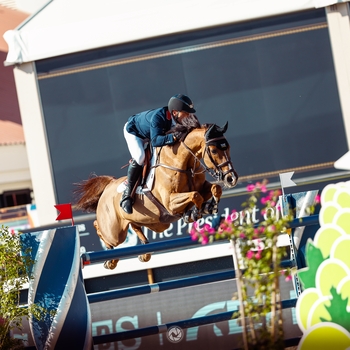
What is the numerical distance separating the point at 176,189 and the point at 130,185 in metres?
0.34

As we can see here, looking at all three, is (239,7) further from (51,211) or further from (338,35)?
(51,211)

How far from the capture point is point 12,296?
2.75 meters

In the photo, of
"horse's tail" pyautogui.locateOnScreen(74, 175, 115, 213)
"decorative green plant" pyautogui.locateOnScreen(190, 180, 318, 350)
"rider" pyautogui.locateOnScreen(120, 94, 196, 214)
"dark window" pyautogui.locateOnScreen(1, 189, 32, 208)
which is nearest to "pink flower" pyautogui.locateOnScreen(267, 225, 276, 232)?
"decorative green plant" pyautogui.locateOnScreen(190, 180, 318, 350)

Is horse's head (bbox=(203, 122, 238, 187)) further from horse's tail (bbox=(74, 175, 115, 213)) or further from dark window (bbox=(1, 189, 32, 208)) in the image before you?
dark window (bbox=(1, 189, 32, 208))

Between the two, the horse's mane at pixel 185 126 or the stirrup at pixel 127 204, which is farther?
the stirrup at pixel 127 204

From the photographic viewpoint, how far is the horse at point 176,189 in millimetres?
3842

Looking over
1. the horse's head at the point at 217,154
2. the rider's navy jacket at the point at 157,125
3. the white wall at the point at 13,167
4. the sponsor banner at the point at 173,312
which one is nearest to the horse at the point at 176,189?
the horse's head at the point at 217,154

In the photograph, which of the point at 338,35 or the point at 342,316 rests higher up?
the point at 338,35

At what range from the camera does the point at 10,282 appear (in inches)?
109

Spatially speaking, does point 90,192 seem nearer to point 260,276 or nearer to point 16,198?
point 260,276

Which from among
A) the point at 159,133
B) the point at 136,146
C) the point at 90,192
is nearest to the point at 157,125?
the point at 159,133

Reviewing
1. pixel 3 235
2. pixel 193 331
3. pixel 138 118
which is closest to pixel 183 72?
pixel 138 118

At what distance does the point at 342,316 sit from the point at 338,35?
4.12 m

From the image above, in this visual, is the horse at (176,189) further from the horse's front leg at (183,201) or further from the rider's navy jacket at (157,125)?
the rider's navy jacket at (157,125)
